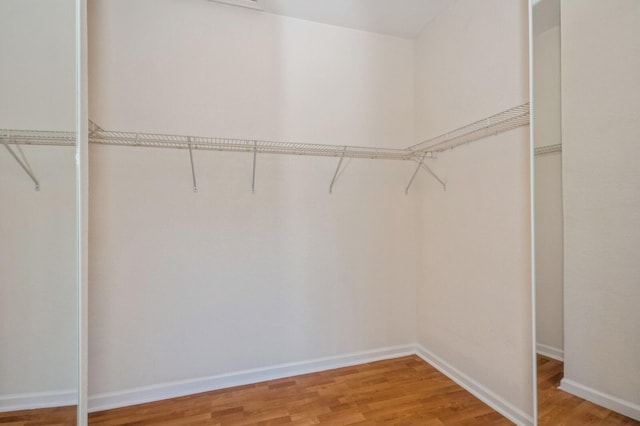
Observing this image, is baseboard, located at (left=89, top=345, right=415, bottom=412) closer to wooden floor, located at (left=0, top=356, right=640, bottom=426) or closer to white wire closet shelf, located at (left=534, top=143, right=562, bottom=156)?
wooden floor, located at (left=0, top=356, right=640, bottom=426)

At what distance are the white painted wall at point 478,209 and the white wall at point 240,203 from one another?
0.76 feet

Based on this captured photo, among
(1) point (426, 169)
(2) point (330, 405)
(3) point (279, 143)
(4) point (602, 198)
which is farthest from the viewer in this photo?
(1) point (426, 169)

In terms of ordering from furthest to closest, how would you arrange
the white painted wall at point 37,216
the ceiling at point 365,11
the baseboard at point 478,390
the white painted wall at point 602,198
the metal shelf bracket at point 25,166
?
1. the ceiling at point 365,11
2. the baseboard at point 478,390
3. the metal shelf bracket at point 25,166
4. the white painted wall at point 37,216
5. the white painted wall at point 602,198

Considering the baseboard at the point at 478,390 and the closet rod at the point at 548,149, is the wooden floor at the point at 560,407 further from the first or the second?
the closet rod at the point at 548,149

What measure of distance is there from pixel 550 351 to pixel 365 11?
93.2 inches

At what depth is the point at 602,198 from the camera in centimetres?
115

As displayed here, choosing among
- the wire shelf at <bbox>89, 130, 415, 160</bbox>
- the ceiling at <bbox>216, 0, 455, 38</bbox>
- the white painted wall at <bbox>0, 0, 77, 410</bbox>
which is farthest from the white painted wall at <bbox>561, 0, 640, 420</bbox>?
the white painted wall at <bbox>0, 0, 77, 410</bbox>

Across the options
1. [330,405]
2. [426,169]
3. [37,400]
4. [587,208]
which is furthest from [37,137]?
[587,208]

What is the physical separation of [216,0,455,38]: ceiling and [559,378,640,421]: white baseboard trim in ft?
7.81

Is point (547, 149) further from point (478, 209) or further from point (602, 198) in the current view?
point (478, 209)

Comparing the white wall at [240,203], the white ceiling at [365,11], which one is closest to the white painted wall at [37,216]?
the white wall at [240,203]

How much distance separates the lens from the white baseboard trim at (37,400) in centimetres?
115

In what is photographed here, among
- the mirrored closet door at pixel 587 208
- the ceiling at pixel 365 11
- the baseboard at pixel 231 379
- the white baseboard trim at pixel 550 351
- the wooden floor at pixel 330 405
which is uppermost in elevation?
the ceiling at pixel 365 11

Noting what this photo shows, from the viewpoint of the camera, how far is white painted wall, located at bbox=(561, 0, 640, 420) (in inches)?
42.3
